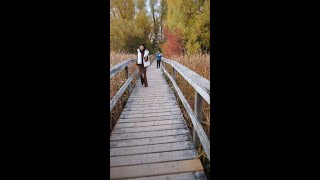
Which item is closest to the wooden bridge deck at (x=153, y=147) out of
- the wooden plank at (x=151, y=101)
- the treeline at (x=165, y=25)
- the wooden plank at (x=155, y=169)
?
the wooden plank at (x=155, y=169)

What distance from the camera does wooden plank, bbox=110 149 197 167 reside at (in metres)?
2.36

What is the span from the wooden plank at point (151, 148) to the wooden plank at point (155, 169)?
0.31 meters

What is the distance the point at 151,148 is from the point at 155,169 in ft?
1.56

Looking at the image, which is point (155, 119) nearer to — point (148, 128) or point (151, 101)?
point (148, 128)

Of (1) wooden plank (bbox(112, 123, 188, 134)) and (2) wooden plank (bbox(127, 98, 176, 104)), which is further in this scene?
(2) wooden plank (bbox(127, 98, 176, 104))

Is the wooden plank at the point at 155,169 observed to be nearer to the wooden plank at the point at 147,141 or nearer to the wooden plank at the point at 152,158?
the wooden plank at the point at 152,158

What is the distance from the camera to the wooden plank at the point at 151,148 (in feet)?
8.45

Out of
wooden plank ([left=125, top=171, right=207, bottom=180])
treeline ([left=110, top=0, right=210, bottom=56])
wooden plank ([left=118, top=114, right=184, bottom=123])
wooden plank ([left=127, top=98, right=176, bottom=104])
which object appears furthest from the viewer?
treeline ([left=110, top=0, right=210, bottom=56])

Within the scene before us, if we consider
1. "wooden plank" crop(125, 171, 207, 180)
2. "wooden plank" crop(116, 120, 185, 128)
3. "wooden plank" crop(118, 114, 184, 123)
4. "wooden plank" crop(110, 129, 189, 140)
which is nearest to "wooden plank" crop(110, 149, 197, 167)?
"wooden plank" crop(125, 171, 207, 180)

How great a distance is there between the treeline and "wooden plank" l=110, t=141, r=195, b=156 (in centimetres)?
437

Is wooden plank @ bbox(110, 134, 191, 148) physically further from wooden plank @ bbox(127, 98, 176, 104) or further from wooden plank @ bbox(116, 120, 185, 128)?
wooden plank @ bbox(127, 98, 176, 104)

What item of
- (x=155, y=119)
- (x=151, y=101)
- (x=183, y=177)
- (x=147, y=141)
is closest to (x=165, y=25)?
(x=151, y=101)
